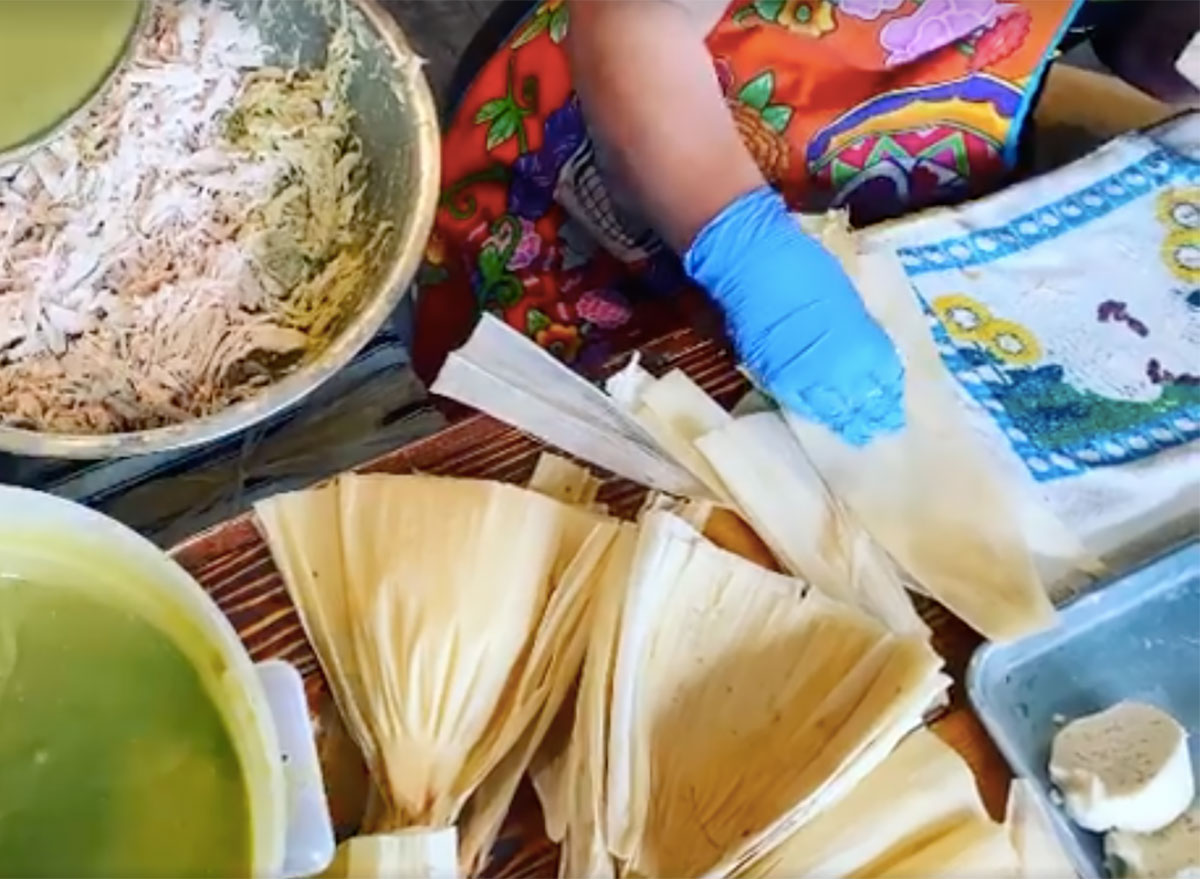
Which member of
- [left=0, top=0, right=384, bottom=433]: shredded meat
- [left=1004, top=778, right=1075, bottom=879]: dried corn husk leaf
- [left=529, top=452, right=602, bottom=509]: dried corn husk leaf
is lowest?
[left=1004, top=778, right=1075, bottom=879]: dried corn husk leaf

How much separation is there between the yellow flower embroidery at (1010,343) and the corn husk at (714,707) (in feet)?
0.70

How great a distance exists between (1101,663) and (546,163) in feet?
1.69

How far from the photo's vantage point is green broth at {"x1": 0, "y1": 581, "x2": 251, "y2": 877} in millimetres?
744

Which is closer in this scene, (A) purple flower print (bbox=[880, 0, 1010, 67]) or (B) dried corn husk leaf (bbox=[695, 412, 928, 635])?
(B) dried corn husk leaf (bbox=[695, 412, 928, 635])

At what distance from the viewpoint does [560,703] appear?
2.83ft

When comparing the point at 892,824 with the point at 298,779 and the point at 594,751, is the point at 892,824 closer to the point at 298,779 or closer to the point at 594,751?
the point at 594,751

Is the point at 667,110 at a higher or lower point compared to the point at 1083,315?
higher

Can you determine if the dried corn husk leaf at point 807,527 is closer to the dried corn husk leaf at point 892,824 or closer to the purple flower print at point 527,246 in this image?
the dried corn husk leaf at point 892,824

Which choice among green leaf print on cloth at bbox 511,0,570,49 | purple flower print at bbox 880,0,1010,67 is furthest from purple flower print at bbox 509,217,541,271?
purple flower print at bbox 880,0,1010,67

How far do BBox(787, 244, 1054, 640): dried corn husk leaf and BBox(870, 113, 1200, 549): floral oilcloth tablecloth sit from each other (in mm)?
22

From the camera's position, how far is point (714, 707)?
2.81 feet

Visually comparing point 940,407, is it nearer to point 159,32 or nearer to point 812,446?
point 812,446

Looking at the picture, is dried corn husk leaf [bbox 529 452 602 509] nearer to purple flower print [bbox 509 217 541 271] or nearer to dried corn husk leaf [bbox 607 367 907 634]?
dried corn husk leaf [bbox 607 367 907 634]

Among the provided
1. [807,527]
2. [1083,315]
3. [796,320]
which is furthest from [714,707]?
[1083,315]
